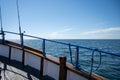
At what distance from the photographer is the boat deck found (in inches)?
219

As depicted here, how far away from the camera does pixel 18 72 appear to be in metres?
6.15

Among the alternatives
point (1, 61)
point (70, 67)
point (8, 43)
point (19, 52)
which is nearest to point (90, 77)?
point (70, 67)

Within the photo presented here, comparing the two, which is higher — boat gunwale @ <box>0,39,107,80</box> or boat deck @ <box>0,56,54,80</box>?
boat gunwale @ <box>0,39,107,80</box>

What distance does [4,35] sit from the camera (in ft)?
27.8

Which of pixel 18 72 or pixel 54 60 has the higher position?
pixel 54 60

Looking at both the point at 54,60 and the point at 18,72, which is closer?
the point at 54,60

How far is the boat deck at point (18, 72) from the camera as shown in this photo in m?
5.57

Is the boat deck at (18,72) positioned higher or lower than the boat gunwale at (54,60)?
lower

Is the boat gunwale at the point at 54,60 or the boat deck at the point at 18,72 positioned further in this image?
the boat deck at the point at 18,72

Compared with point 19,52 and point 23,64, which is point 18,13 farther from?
point 23,64

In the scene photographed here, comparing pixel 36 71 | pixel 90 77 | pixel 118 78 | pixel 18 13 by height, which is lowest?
pixel 118 78

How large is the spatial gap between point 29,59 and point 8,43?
214cm

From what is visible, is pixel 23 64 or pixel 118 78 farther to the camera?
pixel 118 78

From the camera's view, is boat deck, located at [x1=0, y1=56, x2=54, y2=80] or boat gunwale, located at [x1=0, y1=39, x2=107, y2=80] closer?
boat gunwale, located at [x1=0, y1=39, x2=107, y2=80]
